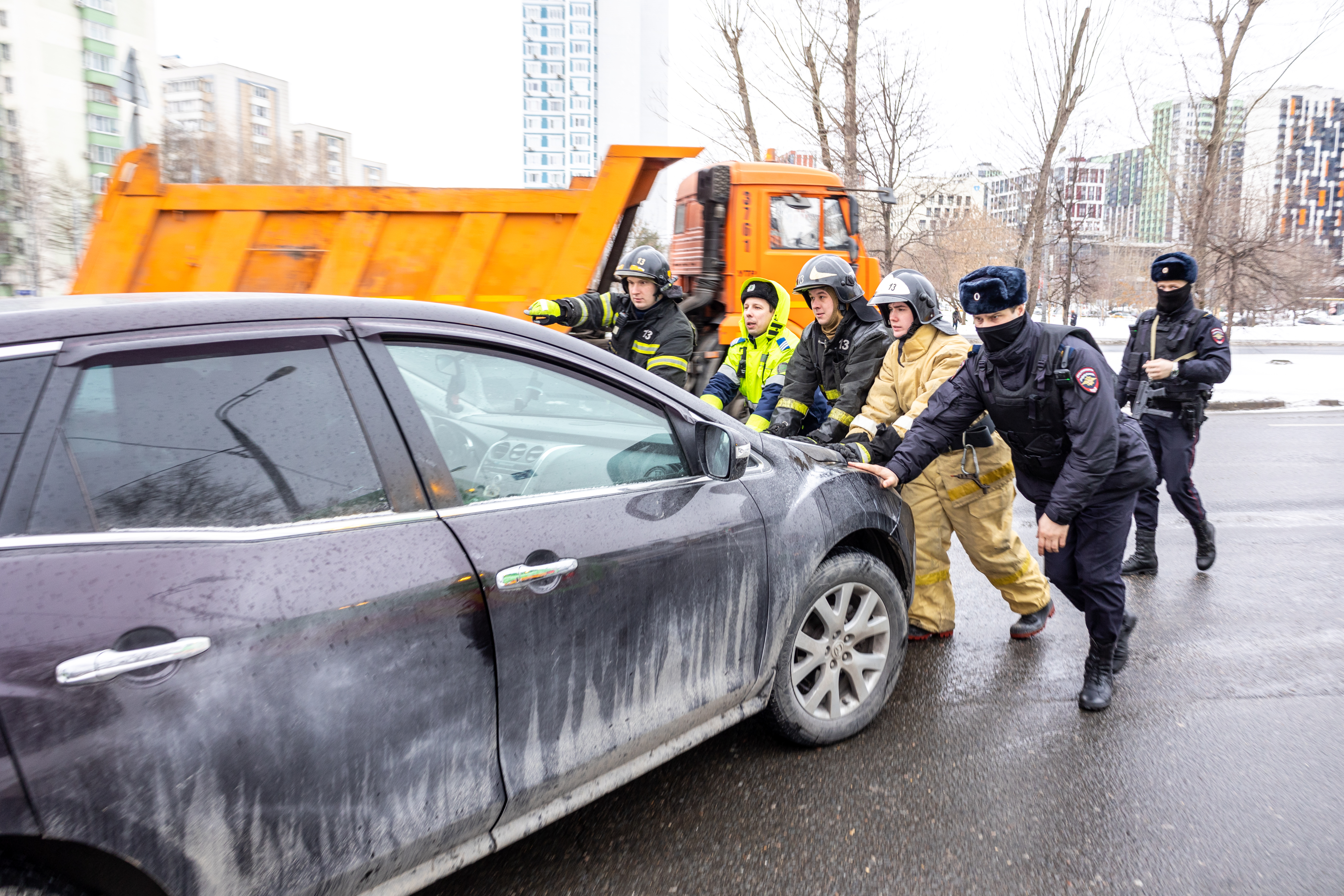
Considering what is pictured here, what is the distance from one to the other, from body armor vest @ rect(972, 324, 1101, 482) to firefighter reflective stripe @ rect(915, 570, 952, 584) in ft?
2.46

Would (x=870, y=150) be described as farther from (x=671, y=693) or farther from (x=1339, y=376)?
(x=671, y=693)

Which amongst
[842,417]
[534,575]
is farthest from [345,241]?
[534,575]

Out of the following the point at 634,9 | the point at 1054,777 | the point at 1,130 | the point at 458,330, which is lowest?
the point at 1054,777

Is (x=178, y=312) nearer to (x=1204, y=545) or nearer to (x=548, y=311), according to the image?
(x=548, y=311)

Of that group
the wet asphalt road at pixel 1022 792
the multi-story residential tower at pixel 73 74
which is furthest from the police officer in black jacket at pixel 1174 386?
the multi-story residential tower at pixel 73 74

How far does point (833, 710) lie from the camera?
3.09 metres

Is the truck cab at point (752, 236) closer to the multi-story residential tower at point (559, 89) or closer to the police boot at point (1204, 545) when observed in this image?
the police boot at point (1204, 545)

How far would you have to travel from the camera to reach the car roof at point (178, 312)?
1.57 meters

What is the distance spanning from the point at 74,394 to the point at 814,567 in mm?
2049

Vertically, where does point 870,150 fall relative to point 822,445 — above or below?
above

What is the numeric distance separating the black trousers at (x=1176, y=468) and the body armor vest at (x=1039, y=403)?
208 centimetres

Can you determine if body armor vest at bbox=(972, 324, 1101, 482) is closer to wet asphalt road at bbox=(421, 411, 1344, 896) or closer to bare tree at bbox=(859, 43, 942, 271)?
wet asphalt road at bbox=(421, 411, 1344, 896)

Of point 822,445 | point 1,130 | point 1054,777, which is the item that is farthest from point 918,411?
point 1,130

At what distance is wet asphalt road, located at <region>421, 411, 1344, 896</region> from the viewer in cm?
243
